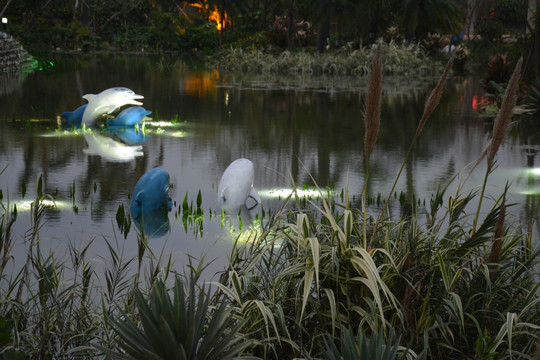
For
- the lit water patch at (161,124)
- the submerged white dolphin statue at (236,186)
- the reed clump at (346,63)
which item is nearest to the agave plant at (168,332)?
the submerged white dolphin statue at (236,186)

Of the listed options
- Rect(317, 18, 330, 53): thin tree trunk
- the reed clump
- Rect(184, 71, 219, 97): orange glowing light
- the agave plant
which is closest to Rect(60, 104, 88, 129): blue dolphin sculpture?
Rect(184, 71, 219, 97): orange glowing light

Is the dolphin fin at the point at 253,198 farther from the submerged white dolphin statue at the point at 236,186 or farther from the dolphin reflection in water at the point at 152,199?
the dolphin reflection in water at the point at 152,199

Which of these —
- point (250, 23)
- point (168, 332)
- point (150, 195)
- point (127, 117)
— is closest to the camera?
point (168, 332)

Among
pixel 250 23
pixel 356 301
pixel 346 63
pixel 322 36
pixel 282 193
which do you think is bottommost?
pixel 282 193

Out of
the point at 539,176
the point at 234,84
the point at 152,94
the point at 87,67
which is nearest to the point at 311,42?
the point at 87,67

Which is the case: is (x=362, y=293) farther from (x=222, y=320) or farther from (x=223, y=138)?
(x=223, y=138)

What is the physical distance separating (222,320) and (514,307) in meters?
1.63

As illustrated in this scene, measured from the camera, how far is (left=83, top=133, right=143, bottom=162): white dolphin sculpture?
10.3 metres

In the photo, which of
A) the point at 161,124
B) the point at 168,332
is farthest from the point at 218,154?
the point at 168,332

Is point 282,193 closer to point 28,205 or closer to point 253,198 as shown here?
point 253,198

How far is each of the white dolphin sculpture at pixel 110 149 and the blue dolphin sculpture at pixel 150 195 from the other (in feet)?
9.30

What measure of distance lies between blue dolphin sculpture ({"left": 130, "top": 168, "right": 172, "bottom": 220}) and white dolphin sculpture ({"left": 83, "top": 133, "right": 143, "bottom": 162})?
2.84 metres

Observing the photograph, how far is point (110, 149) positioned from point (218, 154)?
1.46 m

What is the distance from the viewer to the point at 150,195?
7.28m
